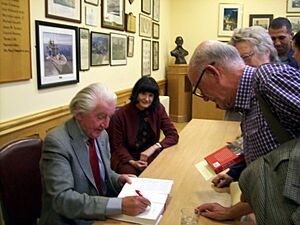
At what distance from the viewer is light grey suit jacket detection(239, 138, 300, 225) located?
0.87 metres

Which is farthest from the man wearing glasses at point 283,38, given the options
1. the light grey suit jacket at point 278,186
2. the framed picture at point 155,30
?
the framed picture at point 155,30

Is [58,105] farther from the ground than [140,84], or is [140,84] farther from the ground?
[140,84]

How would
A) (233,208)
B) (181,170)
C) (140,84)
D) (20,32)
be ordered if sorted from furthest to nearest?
(140,84), (20,32), (181,170), (233,208)

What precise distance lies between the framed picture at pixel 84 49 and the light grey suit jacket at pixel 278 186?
2673 mm

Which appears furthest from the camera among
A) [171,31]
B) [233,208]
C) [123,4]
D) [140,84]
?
[171,31]

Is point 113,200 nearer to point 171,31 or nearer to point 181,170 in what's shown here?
point 181,170

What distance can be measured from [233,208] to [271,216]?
1.72 ft

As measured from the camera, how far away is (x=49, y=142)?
1640mm

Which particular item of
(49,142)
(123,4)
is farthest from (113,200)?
(123,4)

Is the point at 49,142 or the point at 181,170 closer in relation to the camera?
the point at 49,142

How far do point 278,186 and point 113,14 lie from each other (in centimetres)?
356

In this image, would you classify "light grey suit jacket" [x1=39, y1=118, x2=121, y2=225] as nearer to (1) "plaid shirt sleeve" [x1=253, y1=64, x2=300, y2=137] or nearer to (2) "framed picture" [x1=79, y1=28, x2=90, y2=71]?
(1) "plaid shirt sleeve" [x1=253, y1=64, x2=300, y2=137]

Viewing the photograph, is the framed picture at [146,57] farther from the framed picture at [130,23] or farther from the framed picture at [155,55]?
the framed picture at [130,23]

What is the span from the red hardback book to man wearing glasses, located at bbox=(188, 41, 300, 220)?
43 cm
